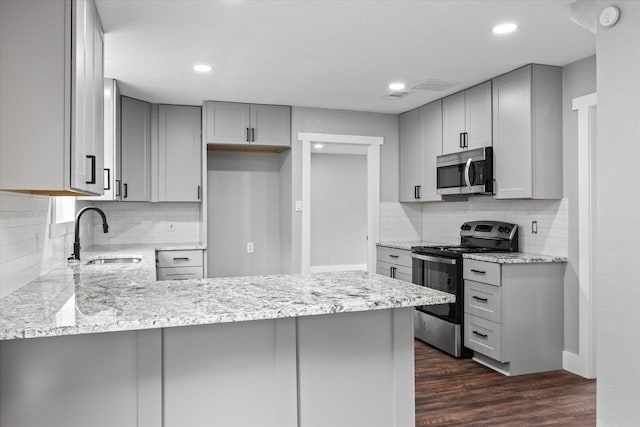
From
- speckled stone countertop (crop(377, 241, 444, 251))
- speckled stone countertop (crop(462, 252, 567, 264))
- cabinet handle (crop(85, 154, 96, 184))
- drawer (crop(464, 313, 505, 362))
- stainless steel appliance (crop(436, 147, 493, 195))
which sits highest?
stainless steel appliance (crop(436, 147, 493, 195))

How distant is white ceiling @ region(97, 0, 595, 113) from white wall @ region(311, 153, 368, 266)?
4276 mm

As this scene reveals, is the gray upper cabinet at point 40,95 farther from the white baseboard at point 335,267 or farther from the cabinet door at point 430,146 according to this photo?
the white baseboard at point 335,267

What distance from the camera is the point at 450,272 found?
4.18m

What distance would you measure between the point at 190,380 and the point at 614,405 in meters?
1.96

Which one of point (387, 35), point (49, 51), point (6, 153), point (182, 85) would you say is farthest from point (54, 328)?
point (182, 85)

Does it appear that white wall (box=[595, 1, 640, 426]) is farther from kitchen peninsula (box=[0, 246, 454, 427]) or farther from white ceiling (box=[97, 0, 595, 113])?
kitchen peninsula (box=[0, 246, 454, 427])

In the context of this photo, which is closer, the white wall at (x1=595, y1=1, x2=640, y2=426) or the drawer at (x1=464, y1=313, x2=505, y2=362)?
the white wall at (x1=595, y1=1, x2=640, y2=426)

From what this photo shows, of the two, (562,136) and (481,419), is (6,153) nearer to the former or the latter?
(481,419)

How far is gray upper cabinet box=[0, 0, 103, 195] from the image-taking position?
177 cm

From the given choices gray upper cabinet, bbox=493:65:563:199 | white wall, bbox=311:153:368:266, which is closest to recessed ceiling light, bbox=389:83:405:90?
gray upper cabinet, bbox=493:65:563:199

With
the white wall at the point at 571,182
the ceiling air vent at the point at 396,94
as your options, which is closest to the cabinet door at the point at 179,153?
the ceiling air vent at the point at 396,94

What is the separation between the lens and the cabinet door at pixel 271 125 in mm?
4961

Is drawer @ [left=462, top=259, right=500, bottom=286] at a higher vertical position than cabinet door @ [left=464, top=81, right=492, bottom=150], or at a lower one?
lower

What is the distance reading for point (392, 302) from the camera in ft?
5.81
